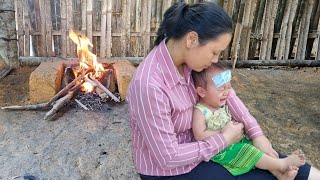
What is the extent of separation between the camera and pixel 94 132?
12.5 ft

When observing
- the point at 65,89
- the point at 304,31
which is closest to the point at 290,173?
the point at 65,89

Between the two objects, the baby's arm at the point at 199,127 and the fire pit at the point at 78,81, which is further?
the fire pit at the point at 78,81

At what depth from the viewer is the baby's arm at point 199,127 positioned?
2.08 m

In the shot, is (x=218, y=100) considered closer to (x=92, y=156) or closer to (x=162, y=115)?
(x=162, y=115)

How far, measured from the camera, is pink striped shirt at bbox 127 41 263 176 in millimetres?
1829

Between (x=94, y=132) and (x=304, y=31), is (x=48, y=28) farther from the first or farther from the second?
(x=304, y=31)

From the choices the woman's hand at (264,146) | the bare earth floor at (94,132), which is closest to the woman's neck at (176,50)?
the woman's hand at (264,146)

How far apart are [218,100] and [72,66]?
323cm

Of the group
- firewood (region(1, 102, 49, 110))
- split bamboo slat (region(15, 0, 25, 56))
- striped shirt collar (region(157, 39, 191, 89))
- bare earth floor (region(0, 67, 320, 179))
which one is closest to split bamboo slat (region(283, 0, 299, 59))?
bare earth floor (region(0, 67, 320, 179))

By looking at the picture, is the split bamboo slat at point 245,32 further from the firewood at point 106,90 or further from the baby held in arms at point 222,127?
the baby held in arms at point 222,127

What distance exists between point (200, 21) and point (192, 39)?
105 mm

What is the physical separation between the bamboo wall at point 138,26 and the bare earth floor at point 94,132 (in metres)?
0.82

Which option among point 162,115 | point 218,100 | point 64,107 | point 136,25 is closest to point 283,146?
point 218,100

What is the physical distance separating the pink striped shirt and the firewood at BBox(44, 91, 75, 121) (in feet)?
7.58
